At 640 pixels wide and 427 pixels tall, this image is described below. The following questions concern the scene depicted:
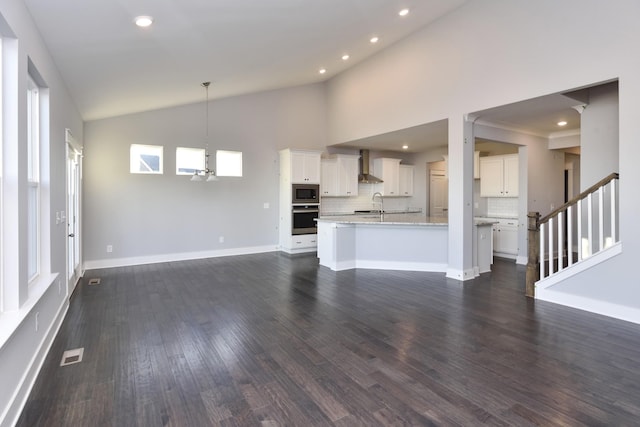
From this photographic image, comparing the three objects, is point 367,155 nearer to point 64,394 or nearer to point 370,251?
point 370,251

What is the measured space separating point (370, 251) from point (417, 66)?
3.27 metres

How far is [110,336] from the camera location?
10.6 ft

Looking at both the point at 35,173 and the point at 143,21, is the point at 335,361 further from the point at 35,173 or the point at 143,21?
the point at 143,21

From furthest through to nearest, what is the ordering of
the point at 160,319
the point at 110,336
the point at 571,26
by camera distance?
the point at 571,26 → the point at 160,319 → the point at 110,336

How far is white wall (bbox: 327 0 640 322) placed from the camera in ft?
11.5

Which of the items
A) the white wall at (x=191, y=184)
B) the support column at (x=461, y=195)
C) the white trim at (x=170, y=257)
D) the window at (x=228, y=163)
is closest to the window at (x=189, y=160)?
the white wall at (x=191, y=184)

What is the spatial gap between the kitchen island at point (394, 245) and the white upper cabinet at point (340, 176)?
2.16 meters

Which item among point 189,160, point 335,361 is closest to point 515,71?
point 335,361

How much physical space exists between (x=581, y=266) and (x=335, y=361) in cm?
316

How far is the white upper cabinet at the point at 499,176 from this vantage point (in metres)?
7.08

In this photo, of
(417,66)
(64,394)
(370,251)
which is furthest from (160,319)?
(417,66)

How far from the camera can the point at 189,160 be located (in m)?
7.11

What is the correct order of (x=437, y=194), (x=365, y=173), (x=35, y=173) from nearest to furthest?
1. (x=35, y=173)
2. (x=365, y=173)
3. (x=437, y=194)

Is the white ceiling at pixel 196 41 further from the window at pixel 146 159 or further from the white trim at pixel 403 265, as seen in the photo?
the white trim at pixel 403 265
